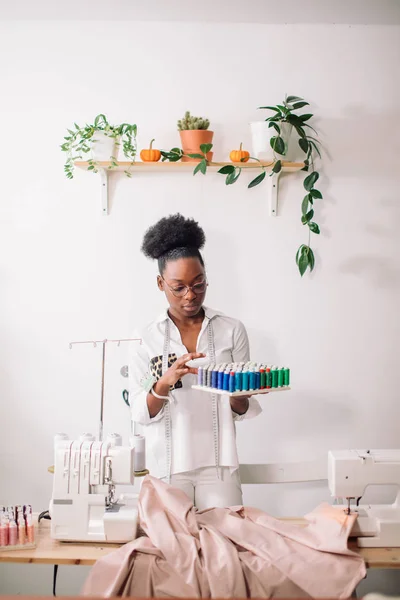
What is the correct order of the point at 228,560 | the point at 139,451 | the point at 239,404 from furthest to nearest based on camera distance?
the point at 239,404 < the point at 139,451 < the point at 228,560

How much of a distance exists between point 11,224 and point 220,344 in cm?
133

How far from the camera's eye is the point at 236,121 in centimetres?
353

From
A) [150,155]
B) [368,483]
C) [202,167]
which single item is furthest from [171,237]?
[368,483]

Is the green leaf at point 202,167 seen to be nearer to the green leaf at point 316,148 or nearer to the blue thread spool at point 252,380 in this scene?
the green leaf at point 316,148

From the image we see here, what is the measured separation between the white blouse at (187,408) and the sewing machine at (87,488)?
31 centimetres

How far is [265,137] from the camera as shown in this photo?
11.0 feet

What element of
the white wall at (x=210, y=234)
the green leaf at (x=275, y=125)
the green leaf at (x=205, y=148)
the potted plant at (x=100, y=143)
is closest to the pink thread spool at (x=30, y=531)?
the white wall at (x=210, y=234)

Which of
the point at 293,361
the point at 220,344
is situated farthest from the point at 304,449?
the point at 220,344

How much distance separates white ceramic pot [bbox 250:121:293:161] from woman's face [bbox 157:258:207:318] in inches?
31.6

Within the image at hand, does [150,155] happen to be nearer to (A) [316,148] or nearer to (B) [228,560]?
(A) [316,148]

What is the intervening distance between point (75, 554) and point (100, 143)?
1.83 metres

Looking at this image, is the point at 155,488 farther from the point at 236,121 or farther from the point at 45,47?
the point at 45,47

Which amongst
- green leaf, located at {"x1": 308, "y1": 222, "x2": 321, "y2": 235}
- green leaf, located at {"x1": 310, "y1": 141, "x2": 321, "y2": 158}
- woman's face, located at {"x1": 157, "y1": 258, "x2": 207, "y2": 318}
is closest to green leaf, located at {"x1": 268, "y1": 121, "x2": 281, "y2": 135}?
green leaf, located at {"x1": 310, "y1": 141, "x2": 321, "y2": 158}

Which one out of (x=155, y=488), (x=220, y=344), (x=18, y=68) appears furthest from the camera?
(x=18, y=68)
